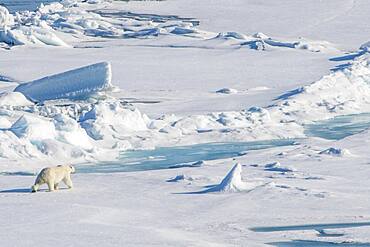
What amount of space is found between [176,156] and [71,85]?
14.1ft

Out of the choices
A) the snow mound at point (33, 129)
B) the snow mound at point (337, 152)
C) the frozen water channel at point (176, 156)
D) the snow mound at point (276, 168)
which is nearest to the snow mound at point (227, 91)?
the frozen water channel at point (176, 156)

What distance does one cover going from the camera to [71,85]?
1447 centimetres

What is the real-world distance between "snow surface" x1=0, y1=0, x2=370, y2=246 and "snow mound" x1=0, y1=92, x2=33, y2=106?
0.03m

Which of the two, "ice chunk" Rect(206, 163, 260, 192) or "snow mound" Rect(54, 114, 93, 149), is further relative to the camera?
"snow mound" Rect(54, 114, 93, 149)

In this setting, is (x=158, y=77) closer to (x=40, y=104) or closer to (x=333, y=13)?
(x=40, y=104)

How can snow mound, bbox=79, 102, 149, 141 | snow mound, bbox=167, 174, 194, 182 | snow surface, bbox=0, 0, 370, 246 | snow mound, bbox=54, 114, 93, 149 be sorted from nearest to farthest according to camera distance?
→ snow surface, bbox=0, 0, 370, 246
snow mound, bbox=167, 174, 194, 182
snow mound, bbox=54, 114, 93, 149
snow mound, bbox=79, 102, 149, 141

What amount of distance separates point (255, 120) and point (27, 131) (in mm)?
3652

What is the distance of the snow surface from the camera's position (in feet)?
21.3

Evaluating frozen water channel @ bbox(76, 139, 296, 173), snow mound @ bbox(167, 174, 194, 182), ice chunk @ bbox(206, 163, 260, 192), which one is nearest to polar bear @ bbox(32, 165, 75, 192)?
snow mound @ bbox(167, 174, 194, 182)

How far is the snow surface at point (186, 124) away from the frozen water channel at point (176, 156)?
0.17m

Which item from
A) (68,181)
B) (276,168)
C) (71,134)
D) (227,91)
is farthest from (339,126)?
(68,181)

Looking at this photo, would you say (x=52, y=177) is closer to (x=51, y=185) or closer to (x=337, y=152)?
(x=51, y=185)

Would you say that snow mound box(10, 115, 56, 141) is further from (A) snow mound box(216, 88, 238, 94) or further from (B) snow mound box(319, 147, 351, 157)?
(A) snow mound box(216, 88, 238, 94)

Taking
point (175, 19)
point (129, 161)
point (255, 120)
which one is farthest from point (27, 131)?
point (175, 19)
